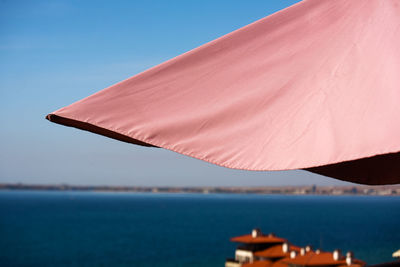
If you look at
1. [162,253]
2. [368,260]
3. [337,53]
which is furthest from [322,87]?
[162,253]

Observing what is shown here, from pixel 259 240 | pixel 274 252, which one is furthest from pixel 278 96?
pixel 259 240

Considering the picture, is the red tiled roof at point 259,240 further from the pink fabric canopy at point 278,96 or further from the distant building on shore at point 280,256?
the pink fabric canopy at point 278,96

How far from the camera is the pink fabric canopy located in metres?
1.21

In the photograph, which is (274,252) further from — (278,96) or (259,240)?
(278,96)

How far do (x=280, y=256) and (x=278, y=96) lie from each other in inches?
993

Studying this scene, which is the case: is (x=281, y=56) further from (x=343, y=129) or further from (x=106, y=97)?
(x=106, y=97)

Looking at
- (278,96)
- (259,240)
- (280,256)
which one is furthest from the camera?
(259,240)

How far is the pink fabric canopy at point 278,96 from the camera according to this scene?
1.21 metres

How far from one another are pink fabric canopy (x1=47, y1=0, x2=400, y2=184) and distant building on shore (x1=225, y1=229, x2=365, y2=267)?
21.6 m

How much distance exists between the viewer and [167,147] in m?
1.35

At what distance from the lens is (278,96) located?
1422mm

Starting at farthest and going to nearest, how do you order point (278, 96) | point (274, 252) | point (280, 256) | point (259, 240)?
point (259, 240) < point (274, 252) < point (280, 256) < point (278, 96)

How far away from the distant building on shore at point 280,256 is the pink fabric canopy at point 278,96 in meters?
21.6

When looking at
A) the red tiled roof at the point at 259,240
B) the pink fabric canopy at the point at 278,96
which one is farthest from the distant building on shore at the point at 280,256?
the pink fabric canopy at the point at 278,96
